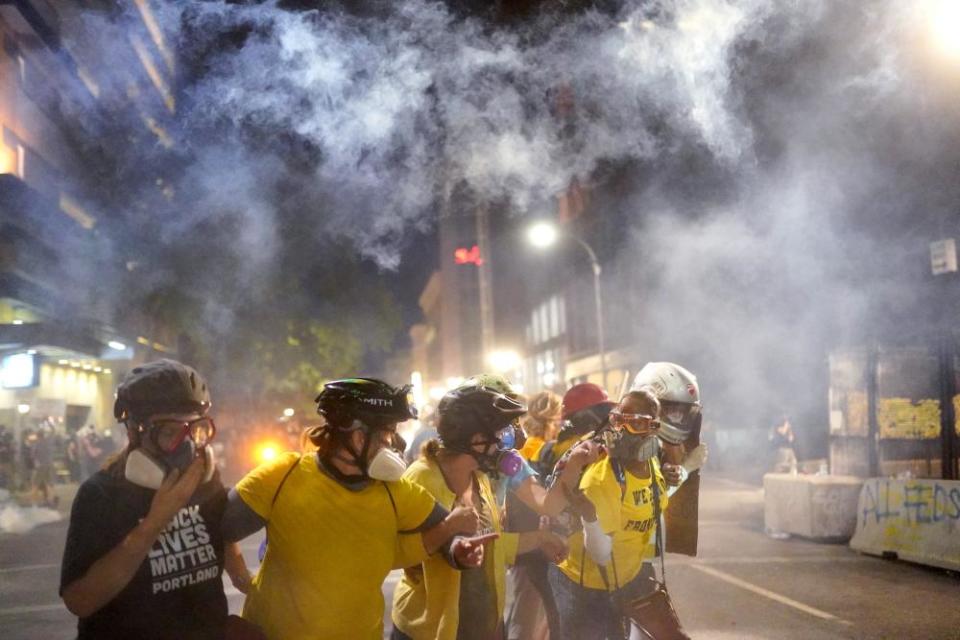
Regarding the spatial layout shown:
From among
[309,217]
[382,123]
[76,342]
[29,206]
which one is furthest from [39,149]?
[382,123]

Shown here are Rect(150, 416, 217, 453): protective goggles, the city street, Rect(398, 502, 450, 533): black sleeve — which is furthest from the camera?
the city street

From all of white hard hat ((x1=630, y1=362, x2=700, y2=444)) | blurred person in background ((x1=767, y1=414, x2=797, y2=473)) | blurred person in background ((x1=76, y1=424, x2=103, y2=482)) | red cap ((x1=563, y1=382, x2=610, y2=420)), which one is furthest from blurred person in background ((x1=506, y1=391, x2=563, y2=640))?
blurred person in background ((x1=76, y1=424, x2=103, y2=482))

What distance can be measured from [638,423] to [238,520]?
6.45 ft

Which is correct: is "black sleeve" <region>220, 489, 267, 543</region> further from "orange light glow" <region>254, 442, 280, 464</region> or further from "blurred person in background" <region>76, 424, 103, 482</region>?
"blurred person in background" <region>76, 424, 103, 482</region>

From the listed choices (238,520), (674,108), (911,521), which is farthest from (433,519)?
(674,108)

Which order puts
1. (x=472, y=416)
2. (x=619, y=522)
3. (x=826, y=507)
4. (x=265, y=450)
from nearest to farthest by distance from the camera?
(x=472, y=416), (x=619, y=522), (x=826, y=507), (x=265, y=450)

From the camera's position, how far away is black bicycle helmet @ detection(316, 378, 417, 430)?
2.67 meters

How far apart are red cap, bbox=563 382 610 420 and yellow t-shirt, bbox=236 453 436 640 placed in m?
2.80

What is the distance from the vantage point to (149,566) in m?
2.31

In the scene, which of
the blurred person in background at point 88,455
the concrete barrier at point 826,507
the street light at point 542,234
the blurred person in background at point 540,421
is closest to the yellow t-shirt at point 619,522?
the blurred person in background at point 540,421

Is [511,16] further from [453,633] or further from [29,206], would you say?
[29,206]

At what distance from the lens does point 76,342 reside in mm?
19703

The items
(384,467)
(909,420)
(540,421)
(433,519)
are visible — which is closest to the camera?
(384,467)

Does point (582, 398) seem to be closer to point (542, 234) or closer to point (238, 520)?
point (238, 520)
